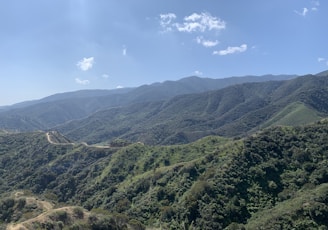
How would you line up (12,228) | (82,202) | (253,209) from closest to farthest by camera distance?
(12,228) < (253,209) < (82,202)

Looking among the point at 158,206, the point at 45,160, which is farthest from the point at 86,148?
the point at 158,206

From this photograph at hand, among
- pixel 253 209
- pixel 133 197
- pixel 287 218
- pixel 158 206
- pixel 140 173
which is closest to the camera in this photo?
pixel 287 218

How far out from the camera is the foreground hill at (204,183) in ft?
243

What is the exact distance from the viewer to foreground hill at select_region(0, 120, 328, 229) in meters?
74.1

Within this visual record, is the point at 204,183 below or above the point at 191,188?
above

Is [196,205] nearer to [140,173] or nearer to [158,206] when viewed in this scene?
[158,206]

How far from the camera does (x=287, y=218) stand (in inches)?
A: 2694

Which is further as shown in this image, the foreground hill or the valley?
the foreground hill

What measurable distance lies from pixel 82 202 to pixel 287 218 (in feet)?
210

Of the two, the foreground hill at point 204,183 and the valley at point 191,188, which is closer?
the valley at point 191,188

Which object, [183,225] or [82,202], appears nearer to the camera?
[183,225]

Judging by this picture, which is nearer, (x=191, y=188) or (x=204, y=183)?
(x=204, y=183)

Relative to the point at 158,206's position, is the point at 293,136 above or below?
above

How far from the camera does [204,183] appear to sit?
84.3 meters
